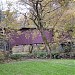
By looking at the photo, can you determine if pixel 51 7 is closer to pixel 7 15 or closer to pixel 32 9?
pixel 32 9

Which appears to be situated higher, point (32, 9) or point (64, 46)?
point (32, 9)

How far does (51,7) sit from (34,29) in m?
4.28

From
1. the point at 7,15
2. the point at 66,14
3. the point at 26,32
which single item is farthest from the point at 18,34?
the point at 66,14

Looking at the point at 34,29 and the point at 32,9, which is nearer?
the point at 32,9

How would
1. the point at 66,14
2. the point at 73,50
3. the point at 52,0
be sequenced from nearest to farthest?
1. the point at 52,0
2. the point at 66,14
3. the point at 73,50

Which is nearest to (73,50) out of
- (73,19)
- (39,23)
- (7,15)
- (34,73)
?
(73,19)

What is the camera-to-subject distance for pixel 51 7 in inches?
846

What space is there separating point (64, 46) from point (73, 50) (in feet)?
3.43

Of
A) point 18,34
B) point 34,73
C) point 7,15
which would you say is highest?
point 7,15

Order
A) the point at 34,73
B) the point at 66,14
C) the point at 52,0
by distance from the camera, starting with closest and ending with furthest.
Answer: the point at 34,73 < the point at 52,0 < the point at 66,14

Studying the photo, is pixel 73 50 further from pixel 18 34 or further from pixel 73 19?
pixel 18 34

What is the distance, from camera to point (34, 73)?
10828mm

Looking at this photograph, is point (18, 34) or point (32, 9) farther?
point (18, 34)

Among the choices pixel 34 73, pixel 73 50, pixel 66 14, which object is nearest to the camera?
pixel 34 73
